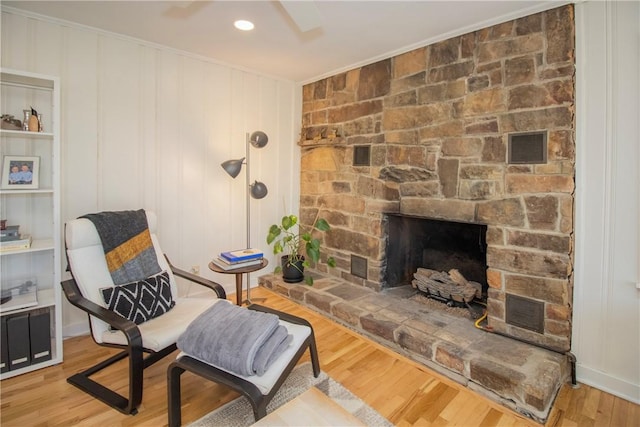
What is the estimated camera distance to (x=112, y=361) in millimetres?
2211

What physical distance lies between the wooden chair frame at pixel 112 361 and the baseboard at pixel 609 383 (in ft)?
8.20

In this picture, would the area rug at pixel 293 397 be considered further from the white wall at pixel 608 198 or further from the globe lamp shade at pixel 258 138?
the globe lamp shade at pixel 258 138

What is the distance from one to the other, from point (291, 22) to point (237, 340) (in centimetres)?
217

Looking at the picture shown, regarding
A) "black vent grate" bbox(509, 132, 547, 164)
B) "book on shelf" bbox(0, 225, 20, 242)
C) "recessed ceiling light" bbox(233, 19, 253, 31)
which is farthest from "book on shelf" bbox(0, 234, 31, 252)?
"black vent grate" bbox(509, 132, 547, 164)

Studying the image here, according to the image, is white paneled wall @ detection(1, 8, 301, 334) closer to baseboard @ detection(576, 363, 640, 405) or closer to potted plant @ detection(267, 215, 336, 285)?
potted plant @ detection(267, 215, 336, 285)

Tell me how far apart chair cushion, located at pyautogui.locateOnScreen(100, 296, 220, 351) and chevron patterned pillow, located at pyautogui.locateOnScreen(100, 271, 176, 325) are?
5 centimetres

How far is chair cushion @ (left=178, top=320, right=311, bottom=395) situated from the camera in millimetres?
1529

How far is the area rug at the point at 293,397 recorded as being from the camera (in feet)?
5.75

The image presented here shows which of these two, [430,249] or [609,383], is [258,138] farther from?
[609,383]

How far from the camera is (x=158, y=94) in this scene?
2.93 metres

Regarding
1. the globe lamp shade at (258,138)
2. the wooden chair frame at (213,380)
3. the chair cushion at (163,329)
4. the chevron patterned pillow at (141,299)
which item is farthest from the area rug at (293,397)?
the globe lamp shade at (258,138)

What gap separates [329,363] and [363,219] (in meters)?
1.43

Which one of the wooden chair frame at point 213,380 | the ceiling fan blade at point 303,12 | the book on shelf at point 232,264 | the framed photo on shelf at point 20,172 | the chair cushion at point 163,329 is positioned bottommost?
the wooden chair frame at point 213,380

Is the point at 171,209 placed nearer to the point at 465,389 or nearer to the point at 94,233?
the point at 94,233
